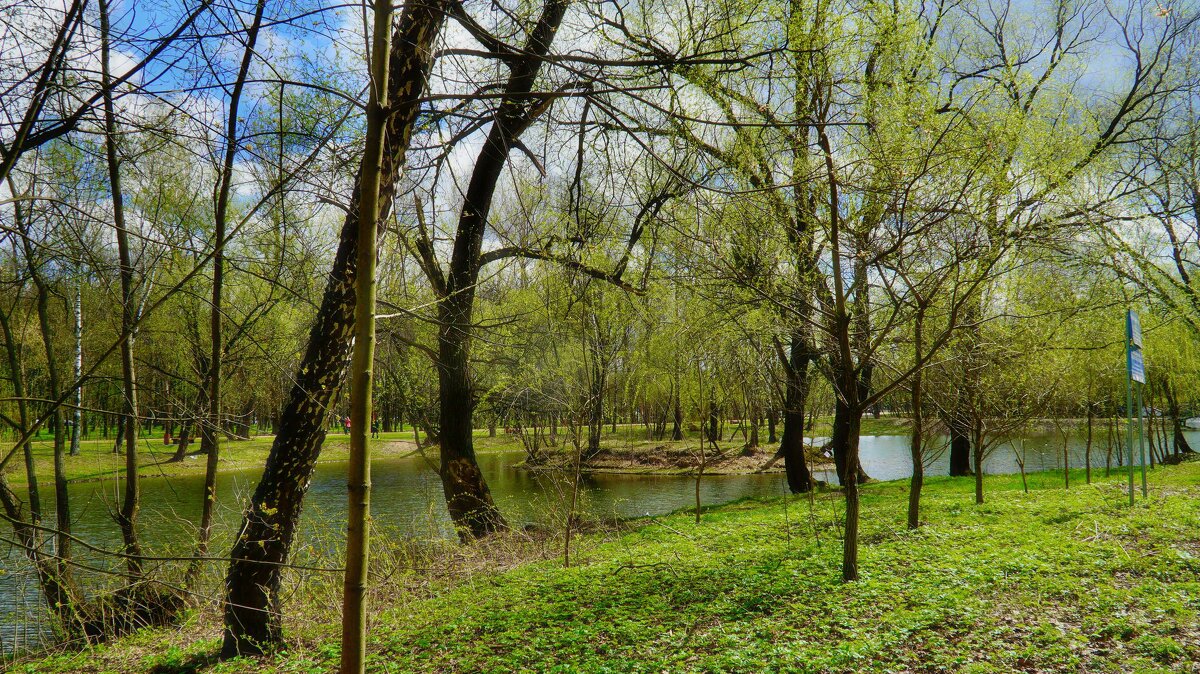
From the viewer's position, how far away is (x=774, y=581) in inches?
227

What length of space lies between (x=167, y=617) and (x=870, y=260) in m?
7.45

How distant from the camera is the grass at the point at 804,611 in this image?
4.03 metres

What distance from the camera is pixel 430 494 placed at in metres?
8.38

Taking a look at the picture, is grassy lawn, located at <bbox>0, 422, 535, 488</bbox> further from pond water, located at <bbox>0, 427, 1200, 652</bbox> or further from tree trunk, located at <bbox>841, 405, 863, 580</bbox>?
tree trunk, located at <bbox>841, 405, 863, 580</bbox>

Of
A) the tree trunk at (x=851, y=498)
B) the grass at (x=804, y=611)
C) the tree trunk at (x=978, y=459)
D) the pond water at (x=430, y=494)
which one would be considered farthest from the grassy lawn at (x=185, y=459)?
the tree trunk at (x=851, y=498)

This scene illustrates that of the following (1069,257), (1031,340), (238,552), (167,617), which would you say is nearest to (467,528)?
(167,617)

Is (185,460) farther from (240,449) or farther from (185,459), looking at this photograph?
(240,449)

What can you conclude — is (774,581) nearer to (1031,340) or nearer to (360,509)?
(360,509)

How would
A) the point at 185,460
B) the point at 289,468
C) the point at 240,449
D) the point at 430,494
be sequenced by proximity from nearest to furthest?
the point at 289,468
the point at 430,494
the point at 185,460
the point at 240,449

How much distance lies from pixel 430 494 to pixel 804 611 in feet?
17.0

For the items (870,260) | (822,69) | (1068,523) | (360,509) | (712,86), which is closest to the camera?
(360,509)

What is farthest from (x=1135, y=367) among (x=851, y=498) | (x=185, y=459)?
(x=185, y=459)

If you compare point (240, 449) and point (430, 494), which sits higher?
point (430, 494)

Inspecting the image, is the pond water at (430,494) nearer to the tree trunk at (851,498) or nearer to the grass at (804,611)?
the grass at (804,611)
